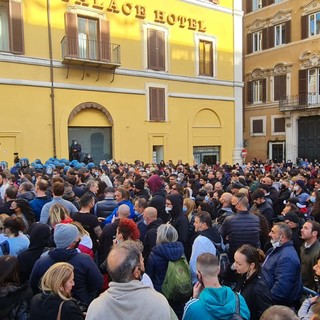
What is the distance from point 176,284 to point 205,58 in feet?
68.4

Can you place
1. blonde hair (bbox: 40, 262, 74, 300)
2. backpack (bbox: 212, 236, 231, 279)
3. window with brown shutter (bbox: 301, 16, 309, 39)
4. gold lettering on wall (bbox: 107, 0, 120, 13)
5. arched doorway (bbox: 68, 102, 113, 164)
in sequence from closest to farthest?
blonde hair (bbox: 40, 262, 74, 300) < backpack (bbox: 212, 236, 231, 279) < arched doorway (bbox: 68, 102, 113, 164) < gold lettering on wall (bbox: 107, 0, 120, 13) < window with brown shutter (bbox: 301, 16, 309, 39)

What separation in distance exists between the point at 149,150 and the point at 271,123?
12360 millimetres

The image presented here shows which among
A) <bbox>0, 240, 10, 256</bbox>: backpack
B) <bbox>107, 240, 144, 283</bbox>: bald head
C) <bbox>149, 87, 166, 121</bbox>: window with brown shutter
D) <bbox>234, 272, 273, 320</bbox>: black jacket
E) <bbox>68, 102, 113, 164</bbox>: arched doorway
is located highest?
<bbox>149, 87, 166, 121</bbox>: window with brown shutter

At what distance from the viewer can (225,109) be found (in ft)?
78.6

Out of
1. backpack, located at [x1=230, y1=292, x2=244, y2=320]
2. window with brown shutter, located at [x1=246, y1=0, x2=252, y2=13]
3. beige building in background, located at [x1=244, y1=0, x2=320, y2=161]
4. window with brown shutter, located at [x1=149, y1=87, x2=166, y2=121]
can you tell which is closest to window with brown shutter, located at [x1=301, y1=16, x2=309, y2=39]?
beige building in background, located at [x1=244, y1=0, x2=320, y2=161]

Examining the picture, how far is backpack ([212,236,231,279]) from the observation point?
418cm

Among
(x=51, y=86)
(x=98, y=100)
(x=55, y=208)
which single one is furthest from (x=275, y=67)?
(x=55, y=208)

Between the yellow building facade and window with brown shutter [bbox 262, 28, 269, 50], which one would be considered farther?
window with brown shutter [bbox 262, 28, 269, 50]

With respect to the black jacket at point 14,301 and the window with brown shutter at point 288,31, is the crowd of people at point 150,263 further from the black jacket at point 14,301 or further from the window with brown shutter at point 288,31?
the window with brown shutter at point 288,31

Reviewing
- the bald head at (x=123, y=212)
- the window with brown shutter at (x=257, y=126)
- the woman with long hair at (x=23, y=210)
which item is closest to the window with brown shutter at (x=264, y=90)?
the window with brown shutter at (x=257, y=126)

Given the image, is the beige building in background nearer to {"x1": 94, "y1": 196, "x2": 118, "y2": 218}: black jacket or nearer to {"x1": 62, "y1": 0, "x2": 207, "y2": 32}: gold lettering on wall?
{"x1": 62, "y1": 0, "x2": 207, "y2": 32}: gold lettering on wall

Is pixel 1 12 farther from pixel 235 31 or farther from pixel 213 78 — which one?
pixel 235 31

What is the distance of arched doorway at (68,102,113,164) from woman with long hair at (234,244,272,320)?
1509 centimetres

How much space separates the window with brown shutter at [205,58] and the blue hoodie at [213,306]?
21.0 m
